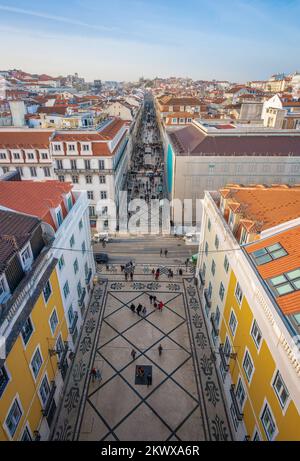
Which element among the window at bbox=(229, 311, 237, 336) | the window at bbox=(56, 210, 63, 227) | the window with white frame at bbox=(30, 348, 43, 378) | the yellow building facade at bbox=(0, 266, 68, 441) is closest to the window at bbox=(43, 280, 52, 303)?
the yellow building facade at bbox=(0, 266, 68, 441)

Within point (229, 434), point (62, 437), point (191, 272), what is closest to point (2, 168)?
point (191, 272)

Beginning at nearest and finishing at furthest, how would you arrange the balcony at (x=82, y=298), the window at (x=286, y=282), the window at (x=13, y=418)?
the window at (x=13, y=418) < the window at (x=286, y=282) < the balcony at (x=82, y=298)

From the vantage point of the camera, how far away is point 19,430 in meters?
14.3

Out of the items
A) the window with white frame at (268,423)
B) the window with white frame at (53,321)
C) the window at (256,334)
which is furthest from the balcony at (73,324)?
the window with white frame at (268,423)

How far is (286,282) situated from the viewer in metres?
14.8

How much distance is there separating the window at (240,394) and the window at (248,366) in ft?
4.62

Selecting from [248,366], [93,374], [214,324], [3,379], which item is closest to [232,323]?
[248,366]

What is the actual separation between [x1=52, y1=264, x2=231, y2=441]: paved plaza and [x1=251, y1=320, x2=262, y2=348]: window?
8348mm

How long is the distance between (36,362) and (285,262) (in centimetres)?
1623

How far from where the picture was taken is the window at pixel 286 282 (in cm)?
1433

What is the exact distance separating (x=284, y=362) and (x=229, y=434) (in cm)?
1049

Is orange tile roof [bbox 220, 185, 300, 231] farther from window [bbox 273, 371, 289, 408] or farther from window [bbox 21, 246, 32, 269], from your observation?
window [bbox 21, 246, 32, 269]

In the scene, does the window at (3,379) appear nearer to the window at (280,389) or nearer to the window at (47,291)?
the window at (47,291)
